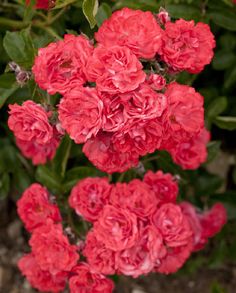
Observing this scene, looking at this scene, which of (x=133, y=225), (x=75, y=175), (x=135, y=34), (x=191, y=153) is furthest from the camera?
(x=75, y=175)

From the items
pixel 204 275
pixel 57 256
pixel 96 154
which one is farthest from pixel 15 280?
pixel 96 154

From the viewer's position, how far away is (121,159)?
4.56 feet

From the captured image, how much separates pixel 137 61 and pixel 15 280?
1484 millimetres

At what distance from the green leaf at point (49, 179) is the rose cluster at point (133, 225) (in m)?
0.15

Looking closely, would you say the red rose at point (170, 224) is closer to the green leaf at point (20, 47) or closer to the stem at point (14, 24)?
the green leaf at point (20, 47)

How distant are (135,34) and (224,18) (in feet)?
1.89

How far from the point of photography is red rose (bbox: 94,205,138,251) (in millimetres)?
1508

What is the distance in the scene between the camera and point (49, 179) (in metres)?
1.84

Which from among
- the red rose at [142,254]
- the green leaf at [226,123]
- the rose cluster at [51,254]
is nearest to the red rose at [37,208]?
the rose cluster at [51,254]

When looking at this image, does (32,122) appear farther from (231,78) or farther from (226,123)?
(231,78)

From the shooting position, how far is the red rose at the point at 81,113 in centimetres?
125

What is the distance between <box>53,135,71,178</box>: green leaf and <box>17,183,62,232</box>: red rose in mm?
114

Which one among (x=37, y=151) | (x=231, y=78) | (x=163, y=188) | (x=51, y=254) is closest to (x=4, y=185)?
(x=37, y=151)

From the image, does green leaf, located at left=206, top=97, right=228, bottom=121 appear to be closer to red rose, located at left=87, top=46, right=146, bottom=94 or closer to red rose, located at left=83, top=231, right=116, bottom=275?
red rose, located at left=83, top=231, right=116, bottom=275
